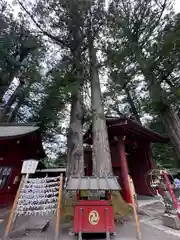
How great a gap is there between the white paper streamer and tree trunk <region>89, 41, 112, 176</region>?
1.82 meters

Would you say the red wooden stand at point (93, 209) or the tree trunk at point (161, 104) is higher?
the tree trunk at point (161, 104)

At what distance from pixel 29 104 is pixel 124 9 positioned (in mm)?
9284

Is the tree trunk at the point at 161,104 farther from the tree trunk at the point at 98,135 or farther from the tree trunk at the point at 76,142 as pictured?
the tree trunk at the point at 76,142

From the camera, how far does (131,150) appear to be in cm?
896

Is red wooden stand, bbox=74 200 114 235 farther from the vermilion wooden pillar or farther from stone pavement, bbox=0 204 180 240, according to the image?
the vermilion wooden pillar

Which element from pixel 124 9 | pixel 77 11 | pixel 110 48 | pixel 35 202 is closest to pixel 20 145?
pixel 35 202

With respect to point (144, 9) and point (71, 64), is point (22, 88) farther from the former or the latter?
point (144, 9)

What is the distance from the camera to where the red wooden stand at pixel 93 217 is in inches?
122

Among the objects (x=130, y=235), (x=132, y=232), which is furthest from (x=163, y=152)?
→ (x=130, y=235)

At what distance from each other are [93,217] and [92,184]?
696 millimetres

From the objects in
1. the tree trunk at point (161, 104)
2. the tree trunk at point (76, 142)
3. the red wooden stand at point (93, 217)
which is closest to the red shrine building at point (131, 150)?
the tree trunk at point (161, 104)

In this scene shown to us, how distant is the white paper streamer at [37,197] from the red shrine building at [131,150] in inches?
141

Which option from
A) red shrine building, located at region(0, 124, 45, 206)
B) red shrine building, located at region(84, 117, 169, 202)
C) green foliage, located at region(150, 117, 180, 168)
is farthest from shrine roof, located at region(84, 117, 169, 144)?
green foliage, located at region(150, 117, 180, 168)

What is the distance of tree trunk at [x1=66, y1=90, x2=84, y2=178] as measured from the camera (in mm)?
5395
